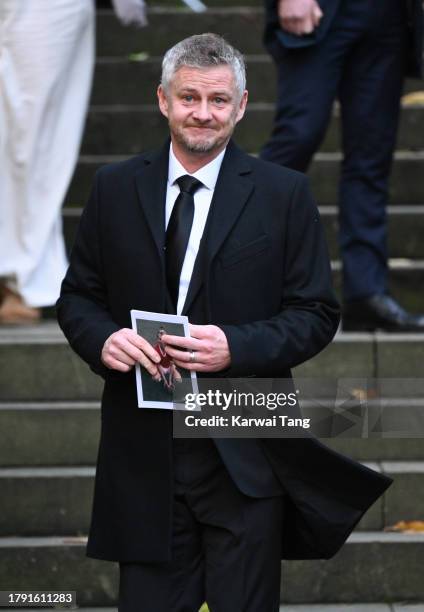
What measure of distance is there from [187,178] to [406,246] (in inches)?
119

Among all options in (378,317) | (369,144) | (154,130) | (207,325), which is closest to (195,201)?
(207,325)

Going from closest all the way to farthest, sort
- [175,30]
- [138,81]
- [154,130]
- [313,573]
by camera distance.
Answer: [313,573]
[154,130]
[138,81]
[175,30]

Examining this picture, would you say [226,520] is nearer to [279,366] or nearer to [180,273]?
[279,366]

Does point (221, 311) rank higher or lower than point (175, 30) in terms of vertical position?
higher

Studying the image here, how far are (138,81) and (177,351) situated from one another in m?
4.12

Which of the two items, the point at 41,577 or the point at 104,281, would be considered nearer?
the point at 104,281

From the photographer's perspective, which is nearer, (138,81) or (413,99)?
(413,99)

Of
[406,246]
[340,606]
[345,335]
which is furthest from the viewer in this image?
[406,246]

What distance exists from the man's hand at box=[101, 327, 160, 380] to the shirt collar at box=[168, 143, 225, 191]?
0.46m

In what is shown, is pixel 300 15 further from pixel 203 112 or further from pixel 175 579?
pixel 175 579

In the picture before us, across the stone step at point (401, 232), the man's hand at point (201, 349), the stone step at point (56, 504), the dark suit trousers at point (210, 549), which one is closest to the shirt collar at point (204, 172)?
the man's hand at point (201, 349)

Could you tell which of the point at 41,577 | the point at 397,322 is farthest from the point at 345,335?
the point at 41,577

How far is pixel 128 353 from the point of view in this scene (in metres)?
3.57

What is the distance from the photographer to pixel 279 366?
3.70 meters
